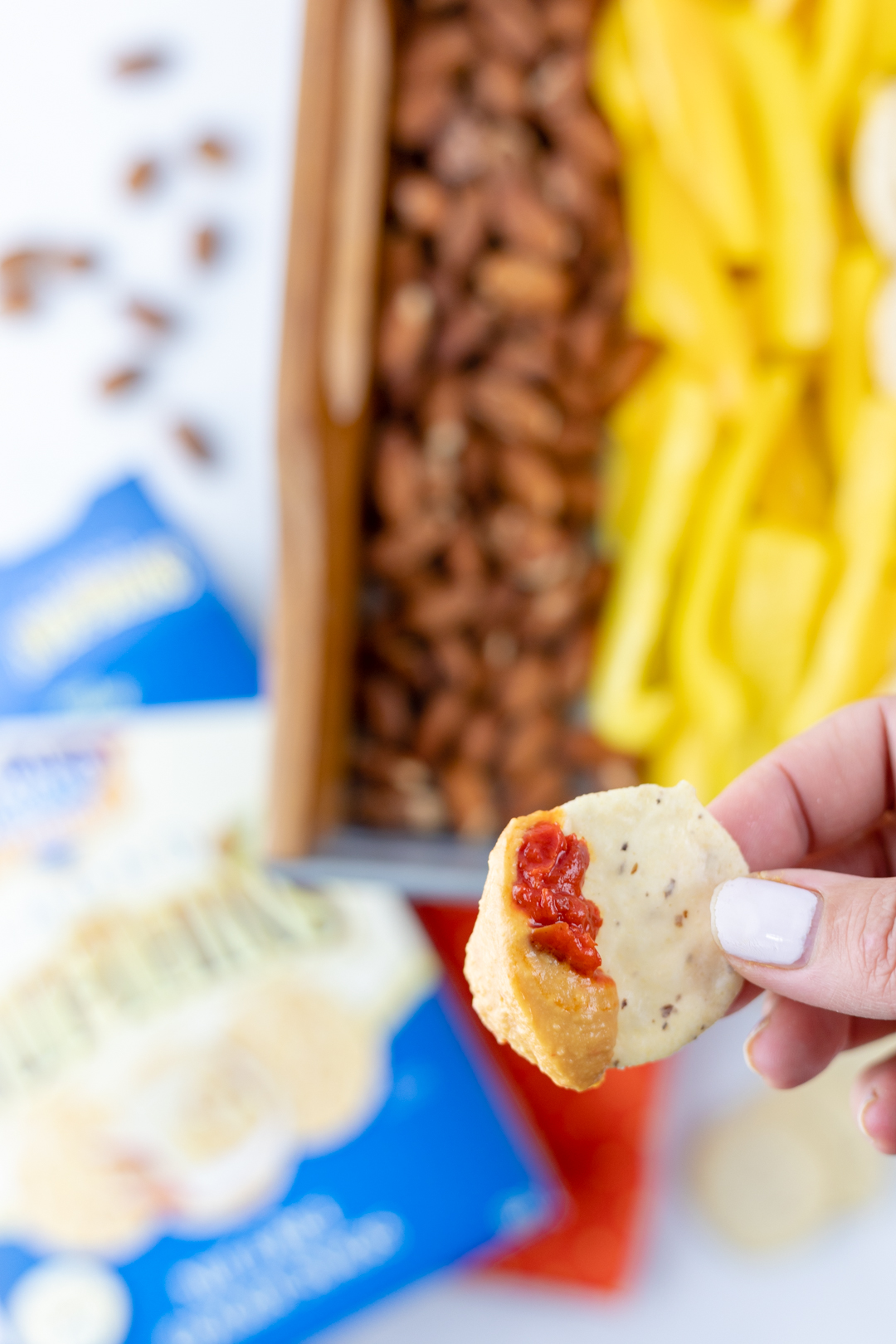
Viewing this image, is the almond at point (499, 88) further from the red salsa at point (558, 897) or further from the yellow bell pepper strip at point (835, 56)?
the red salsa at point (558, 897)

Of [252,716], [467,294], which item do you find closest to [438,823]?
[252,716]

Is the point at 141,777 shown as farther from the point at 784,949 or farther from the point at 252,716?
the point at 784,949

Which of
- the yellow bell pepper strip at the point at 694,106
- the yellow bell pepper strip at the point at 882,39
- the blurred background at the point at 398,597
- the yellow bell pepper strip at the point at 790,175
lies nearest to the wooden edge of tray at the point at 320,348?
the blurred background at the point at 398,597

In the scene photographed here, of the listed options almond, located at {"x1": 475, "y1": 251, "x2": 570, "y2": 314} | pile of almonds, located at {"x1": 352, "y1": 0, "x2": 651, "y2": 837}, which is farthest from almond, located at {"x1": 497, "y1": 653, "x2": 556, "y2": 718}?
almond, located at {"x1": 475, "y1": 251, "x2": 570, "y2": 314}

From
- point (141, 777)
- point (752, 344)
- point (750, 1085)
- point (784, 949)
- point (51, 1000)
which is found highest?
point (752, 344)

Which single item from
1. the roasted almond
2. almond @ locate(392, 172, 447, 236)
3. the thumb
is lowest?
the thumb

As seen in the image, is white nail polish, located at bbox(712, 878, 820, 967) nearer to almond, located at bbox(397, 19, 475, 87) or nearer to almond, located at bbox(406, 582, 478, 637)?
almond, located at bbox(406, 582, 478, 637)

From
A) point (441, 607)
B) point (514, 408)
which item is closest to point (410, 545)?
point (441, 607)
